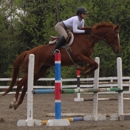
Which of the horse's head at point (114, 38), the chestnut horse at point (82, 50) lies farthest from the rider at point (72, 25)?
the horse's head at point (114, 38)

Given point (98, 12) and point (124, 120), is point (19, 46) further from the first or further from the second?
point (124, 120)

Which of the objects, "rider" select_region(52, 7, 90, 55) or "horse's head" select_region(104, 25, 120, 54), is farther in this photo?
"horse's head" select_region(104, 25, 120, 54)

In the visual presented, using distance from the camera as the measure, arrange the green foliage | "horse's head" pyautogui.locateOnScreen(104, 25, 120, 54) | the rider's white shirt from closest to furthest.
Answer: the rider's white shirt
"horse's head" pyautogui.locateOnScreen(104, 25, 120, 54)
the green foliage

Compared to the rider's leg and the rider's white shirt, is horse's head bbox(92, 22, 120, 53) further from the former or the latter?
the rider's leg

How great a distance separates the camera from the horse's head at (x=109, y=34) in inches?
318

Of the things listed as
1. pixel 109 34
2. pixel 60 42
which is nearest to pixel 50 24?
pixel 109 34

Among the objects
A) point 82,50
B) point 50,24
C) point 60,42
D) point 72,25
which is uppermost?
point 50,24

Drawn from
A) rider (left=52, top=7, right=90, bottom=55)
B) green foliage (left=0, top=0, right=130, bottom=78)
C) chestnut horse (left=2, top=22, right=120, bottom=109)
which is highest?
green foliage (left=0, top=0, right=130, bottom=78)

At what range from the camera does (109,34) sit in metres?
8.12

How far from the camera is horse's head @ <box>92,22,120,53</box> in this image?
26.5 ft

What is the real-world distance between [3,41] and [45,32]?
366 cm

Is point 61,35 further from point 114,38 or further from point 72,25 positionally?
point 114,38

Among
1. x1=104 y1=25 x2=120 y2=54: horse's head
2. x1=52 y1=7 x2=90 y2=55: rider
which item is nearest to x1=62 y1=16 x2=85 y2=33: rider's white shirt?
x1=52 y1=7 x2=90 y2=55: rider

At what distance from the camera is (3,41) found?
91.5 feet
